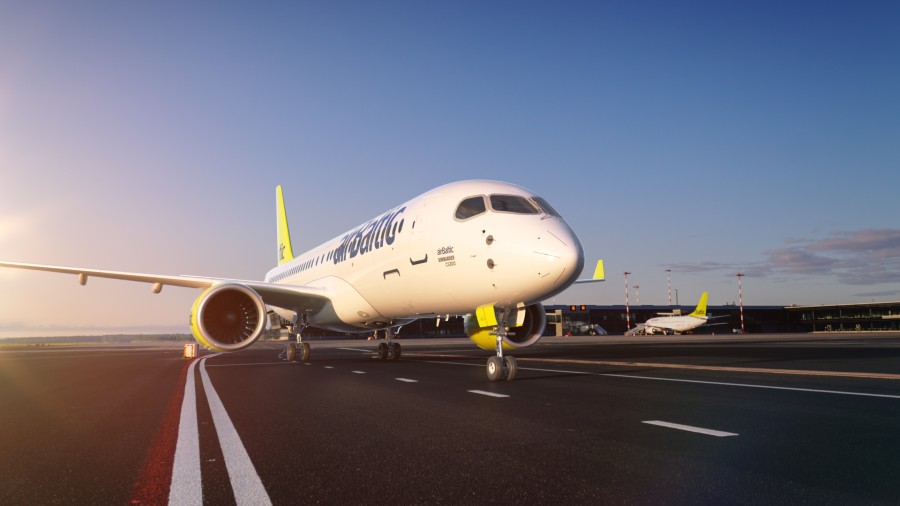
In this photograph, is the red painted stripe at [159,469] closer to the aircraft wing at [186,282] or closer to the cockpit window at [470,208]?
the cockpit window at [470,208]

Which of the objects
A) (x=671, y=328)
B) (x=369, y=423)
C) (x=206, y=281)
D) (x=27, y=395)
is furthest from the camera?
(x=671, y=328)

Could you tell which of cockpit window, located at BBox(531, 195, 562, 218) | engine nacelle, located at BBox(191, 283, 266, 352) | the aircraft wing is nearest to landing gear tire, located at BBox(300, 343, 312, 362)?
the aircraft wing

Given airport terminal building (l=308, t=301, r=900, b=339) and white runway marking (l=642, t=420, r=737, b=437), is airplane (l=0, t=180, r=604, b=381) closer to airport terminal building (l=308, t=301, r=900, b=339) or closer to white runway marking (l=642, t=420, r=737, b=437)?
white runway marking (l=642, t=420, r=737, b=437)

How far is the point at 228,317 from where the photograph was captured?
47.5ft

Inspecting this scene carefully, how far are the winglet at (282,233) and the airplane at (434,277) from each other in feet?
35.9

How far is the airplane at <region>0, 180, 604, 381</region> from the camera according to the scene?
33.1 feet

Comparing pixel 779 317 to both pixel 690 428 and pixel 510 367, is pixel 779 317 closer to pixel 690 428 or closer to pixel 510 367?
pixel 510 367

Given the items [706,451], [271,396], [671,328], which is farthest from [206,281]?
[671,328]

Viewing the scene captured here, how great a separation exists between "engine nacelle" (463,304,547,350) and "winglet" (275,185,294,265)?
59.9 feet

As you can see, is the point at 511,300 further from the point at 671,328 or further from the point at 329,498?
the point at 671,328

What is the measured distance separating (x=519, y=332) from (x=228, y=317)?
6.98 metres

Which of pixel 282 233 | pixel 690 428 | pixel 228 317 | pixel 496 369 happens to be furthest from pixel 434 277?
pixel 282 233

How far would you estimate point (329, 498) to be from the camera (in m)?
3.27

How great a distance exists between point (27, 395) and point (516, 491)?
981 centimetres
